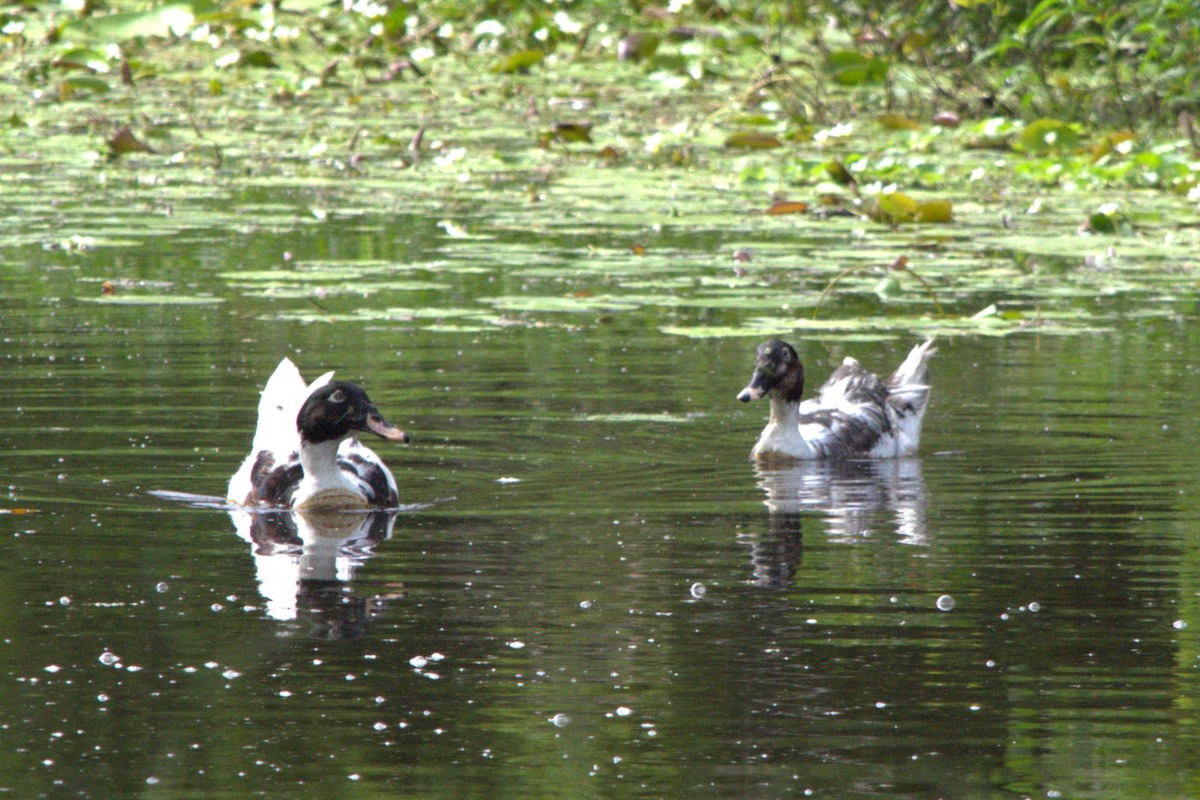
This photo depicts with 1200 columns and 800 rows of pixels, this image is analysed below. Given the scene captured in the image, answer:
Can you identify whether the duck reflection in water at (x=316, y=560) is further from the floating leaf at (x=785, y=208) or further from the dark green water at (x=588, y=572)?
the floating leaf at (x=785, y=208)

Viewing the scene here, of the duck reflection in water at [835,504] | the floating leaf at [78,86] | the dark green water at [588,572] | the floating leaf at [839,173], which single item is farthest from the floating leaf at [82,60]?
the duck reflection in water at [835,504]

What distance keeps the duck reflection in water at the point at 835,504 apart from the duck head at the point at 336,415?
60.5 inches

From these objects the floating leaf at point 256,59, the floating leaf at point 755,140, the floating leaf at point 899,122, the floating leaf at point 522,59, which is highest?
the floating leaf at point 256,59

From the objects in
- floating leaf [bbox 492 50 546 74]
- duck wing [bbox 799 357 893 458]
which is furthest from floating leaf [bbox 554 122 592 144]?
duck wing [bbox 799 357 893 458]

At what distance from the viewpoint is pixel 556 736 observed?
5512 millimetres

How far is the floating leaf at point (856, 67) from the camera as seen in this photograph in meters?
19.8

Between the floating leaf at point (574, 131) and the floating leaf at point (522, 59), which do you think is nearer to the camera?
the floating leaf at point (574, 131)

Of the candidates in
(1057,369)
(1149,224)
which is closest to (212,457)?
(1057,369)

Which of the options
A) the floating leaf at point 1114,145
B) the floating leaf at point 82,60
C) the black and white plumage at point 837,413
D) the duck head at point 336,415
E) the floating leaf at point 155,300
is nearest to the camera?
the duck head at point 336,415

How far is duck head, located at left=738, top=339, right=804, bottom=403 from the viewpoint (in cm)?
1011

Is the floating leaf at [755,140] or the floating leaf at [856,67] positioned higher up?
the floating leaf at [856,67]

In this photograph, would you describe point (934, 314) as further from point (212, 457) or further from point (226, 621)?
point (226, 621)

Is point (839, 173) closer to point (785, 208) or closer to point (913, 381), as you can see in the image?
point (785, 208)

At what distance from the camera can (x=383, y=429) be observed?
341 inches
